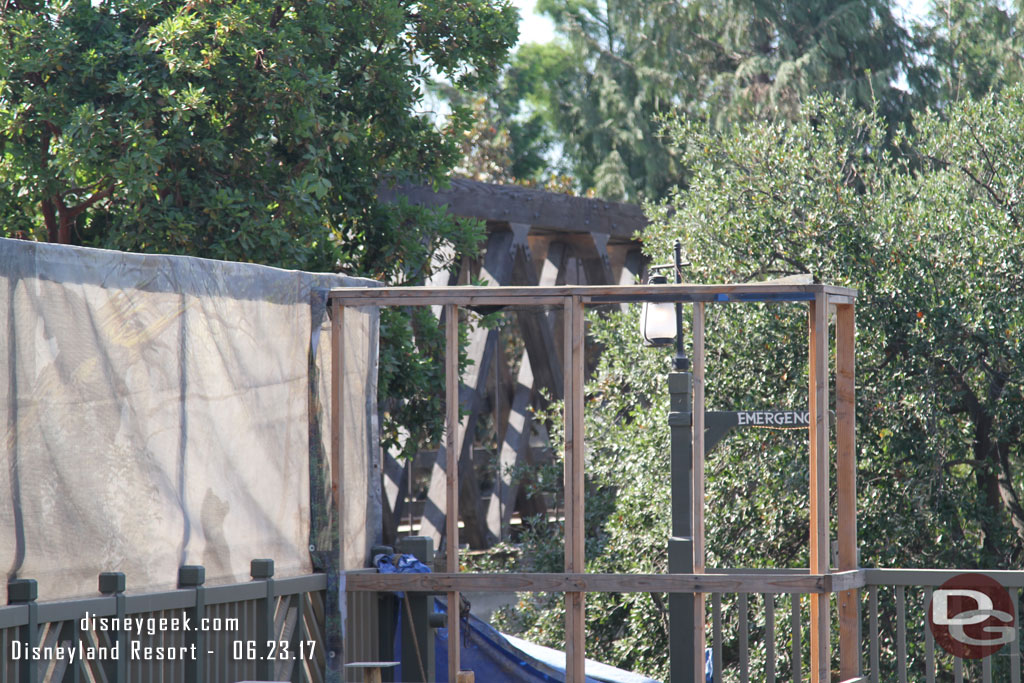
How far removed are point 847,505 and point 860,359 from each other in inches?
146

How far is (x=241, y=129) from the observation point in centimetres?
852

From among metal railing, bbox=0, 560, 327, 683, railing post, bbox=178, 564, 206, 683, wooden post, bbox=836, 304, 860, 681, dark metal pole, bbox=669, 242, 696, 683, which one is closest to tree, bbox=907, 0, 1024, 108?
dark metal pole, bbox=669, 242, 696, 683

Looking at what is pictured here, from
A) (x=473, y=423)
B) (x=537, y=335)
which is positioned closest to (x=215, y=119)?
(x=473, y=423)

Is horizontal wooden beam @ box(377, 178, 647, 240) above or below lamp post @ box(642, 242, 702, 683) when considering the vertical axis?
above

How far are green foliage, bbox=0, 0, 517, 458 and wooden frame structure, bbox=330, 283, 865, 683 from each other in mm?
2245

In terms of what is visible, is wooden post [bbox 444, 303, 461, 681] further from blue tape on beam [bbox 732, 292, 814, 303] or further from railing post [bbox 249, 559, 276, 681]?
blue tape on beam [bbox 732, 292, 814, 303]

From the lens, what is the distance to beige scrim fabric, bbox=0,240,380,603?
14.7 feet

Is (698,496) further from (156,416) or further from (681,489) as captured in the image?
(156,416)

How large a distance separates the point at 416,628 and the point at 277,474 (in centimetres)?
119

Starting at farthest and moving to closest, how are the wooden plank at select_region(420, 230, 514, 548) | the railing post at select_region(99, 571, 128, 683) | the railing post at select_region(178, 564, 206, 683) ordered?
1. the wooden plank at select_region(420, 230, 514, 548)
2. the railing post at select_region(178, 564, 206, 683)
3. the railing post at select_region(99, 571, 128, 683)

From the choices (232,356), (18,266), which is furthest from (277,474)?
(18,266)

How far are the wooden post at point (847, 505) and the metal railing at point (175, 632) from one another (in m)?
2.78
